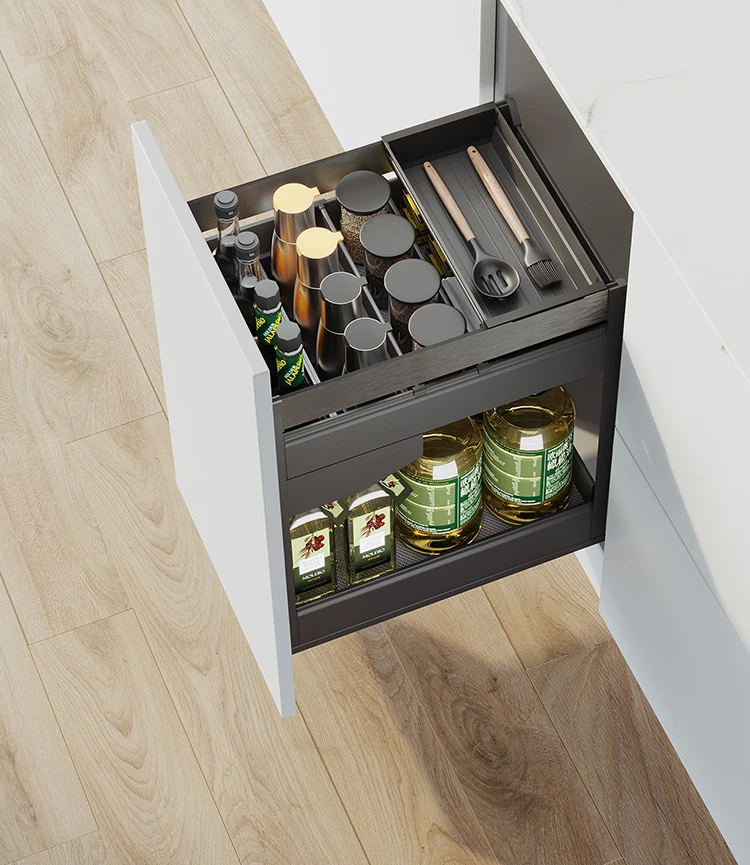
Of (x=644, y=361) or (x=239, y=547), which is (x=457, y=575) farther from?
(x=644, y=361)

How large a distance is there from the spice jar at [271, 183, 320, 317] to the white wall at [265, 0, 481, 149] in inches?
12.1

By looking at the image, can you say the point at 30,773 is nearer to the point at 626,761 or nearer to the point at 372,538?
the point at 372,538

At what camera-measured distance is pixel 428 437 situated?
147 cm

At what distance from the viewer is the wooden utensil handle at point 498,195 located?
1380 mm

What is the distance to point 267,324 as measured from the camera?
129 centimetres

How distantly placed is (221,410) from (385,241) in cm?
26

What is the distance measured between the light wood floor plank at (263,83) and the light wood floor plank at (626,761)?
104 centimetres

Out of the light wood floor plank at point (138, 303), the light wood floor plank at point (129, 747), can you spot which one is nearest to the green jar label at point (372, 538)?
the light wood floor plank at point (129, 747)

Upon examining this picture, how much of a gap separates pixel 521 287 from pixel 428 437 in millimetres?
211

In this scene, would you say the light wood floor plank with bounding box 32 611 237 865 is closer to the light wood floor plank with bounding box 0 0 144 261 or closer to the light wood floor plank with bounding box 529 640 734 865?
Result: the light wood floor plank with bounding box 529 640 734 865

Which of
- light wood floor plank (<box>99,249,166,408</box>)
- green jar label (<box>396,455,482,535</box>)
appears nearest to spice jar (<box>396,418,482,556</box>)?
green jar label (<box>396,455,482,535</box>)

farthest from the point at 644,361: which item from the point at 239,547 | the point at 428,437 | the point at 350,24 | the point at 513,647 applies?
the point at 350,24

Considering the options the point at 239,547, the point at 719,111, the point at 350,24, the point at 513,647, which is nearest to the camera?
the point at 719,111

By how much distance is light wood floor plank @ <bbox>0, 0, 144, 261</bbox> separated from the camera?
7.54 feet
